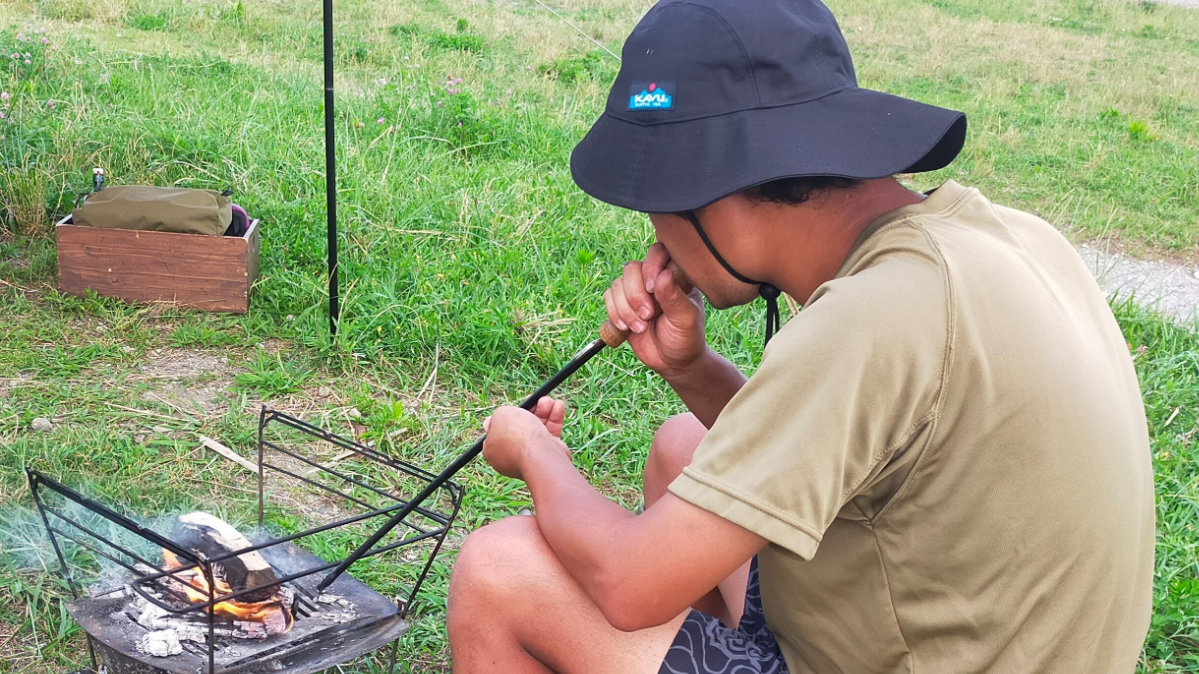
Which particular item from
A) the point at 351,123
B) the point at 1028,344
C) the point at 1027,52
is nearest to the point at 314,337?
the point at 351,123

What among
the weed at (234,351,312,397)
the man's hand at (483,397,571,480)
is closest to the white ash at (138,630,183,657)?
the man's hand at (483,397,571,480)

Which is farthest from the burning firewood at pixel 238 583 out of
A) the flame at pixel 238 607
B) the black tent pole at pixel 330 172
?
the black tent pole at pixel 330 172

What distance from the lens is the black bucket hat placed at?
1452mm

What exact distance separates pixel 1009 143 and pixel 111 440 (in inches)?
253

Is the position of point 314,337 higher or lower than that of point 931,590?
lower

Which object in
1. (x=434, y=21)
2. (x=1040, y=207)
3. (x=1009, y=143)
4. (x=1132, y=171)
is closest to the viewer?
(x=1040, y=207)

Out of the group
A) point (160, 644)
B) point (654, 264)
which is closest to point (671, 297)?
point (654, 264)

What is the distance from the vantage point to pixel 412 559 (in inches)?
108

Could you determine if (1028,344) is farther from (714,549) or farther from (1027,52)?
(1027,52)

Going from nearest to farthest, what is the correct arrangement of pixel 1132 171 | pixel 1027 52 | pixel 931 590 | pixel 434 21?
1. pixel 931 590
2. pixel 1132 171
3. pixel 434 21
4. pixel 1027 52

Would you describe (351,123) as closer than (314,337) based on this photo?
No

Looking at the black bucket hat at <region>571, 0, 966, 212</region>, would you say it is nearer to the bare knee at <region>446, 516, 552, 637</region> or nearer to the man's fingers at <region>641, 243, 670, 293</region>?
the man's fingers at <region>641, 243, 670, 293</region>

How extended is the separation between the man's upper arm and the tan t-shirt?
38 millimetres

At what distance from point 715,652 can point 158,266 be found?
293 centimetres
